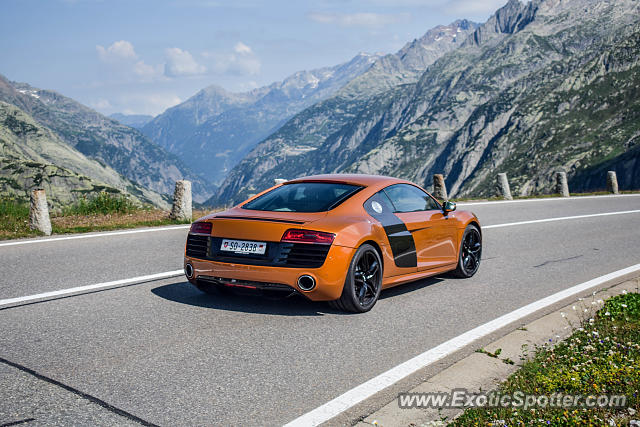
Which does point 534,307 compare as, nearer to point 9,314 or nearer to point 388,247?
point 388,247

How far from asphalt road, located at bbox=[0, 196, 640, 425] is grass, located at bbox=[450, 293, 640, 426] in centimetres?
90

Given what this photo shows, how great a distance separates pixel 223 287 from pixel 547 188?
153389 mm

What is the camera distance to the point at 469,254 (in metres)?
7.69

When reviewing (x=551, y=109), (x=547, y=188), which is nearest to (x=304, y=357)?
(x=547, y=188)

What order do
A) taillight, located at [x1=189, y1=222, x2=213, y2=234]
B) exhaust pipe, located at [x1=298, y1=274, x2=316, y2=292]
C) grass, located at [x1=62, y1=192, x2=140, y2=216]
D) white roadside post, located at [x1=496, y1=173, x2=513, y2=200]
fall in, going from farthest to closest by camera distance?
white roadside post, located at [x1=496, y1=173, x2=513, y2=200] < grass, located at [x1=62, y1=192, x2=140, y2=216] < taillight, located at [x1=189, y1=222, x2=213, y2=234] < exhaust pipe, located at [x1=298, y1=274, x2=316, y2=292]

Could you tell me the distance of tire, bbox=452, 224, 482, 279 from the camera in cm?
751

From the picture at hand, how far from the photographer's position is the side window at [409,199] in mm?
6531

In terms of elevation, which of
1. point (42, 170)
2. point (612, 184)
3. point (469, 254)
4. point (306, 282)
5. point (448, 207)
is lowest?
point (469, 254)

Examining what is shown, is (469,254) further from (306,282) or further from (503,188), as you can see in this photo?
(503,188)

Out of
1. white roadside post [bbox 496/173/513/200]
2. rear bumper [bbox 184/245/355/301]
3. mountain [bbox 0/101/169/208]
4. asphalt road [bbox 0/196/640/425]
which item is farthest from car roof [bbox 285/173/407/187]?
white roadside post [bbox 496/173/513/200]

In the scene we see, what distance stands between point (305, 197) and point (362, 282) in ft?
3.53

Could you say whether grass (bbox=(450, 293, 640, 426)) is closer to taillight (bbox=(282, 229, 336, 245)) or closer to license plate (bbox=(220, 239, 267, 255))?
taillight (bbox=(282, 229, 336, 245))

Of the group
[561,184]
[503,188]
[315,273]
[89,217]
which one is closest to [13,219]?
[89,217]

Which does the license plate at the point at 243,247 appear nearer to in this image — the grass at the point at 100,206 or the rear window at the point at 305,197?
the rear window at the point at 305,197
